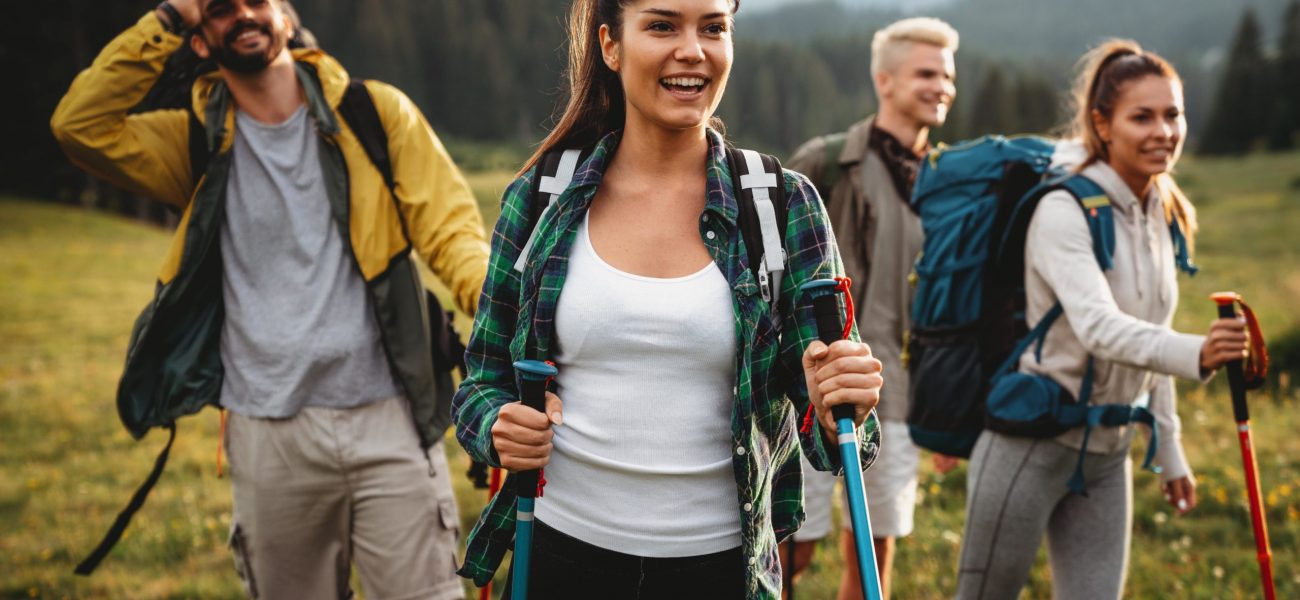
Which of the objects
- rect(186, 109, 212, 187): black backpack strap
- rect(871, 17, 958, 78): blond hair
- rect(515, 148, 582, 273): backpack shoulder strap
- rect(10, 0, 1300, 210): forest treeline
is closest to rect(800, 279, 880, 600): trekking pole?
rect(515, 148, 582, 273): backpack shoulder strap

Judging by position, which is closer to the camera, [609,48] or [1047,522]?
[609,48]

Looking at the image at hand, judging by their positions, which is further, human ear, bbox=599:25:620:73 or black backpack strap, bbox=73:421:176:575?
black backpack strap, bbox=73:421:176:575

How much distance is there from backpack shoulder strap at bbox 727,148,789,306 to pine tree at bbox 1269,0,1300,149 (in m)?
91.2

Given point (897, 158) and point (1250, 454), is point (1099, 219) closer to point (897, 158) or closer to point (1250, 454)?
point (1250, 454)

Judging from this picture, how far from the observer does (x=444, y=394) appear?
14.9 feet

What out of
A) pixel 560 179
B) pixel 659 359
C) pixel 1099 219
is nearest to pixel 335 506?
pixel 560 179

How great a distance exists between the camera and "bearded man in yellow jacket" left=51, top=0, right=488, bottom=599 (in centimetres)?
420

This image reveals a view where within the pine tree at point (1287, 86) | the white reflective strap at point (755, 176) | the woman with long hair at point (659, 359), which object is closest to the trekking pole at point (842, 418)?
the woman with long hair at point (659, 359)

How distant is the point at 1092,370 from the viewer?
13.1ft

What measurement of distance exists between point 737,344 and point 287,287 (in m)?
2.36

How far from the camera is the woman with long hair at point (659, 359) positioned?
8.68 ft

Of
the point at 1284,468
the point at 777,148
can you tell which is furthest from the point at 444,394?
the point at 777,148

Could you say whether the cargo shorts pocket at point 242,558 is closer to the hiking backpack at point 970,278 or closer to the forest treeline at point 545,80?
the hiking backpack at point 970,278

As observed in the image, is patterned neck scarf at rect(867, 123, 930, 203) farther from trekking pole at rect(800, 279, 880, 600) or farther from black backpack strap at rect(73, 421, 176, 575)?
black backpack strap at rect(73, 421, 176, 575)
